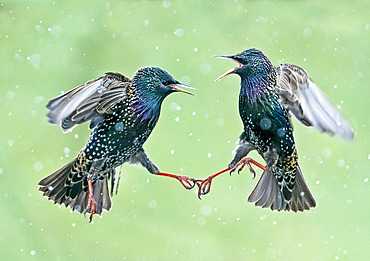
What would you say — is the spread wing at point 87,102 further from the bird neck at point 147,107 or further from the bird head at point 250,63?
the bird head at point 250,63

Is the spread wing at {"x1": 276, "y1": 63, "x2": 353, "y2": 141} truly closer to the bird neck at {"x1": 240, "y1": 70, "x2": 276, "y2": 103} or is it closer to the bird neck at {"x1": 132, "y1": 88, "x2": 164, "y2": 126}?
the bird neck at {"x1": 240, "y1": 70, "x2": 276, "y2": 103}

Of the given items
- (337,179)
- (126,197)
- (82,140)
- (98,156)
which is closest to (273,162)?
(98,156)

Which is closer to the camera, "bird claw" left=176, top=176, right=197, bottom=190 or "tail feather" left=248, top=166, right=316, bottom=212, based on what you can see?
"bird claw" left=176, top=176, right=197, bottom=190

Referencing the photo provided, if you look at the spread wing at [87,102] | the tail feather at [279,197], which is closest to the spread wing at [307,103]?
the tail feather at [279,197]

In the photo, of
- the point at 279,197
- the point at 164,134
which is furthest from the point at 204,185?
the point at 164,134

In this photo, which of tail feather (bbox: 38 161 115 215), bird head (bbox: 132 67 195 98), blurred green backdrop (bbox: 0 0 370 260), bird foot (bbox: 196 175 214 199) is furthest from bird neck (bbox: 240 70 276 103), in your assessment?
blurred green backdrop (bbox: 0 0 370 260)

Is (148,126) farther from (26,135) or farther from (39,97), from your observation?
(26,135)
